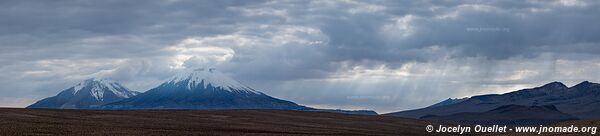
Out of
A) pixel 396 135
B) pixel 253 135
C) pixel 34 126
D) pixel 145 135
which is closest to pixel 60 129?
pixel 34 126

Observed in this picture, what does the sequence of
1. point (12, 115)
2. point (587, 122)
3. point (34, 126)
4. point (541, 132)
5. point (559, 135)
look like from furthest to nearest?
point (12, 115)
point (34, 126)
point (587, 122)
point (541, 132)
point (559, 135)

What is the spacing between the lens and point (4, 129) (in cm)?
6475

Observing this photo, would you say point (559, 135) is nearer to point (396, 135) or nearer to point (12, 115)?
point (396, 135)

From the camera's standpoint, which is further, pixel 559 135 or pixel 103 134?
pixel 103 134

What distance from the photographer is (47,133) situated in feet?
211

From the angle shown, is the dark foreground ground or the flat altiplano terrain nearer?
the dark foreground ground

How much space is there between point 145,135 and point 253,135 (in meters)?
12.4

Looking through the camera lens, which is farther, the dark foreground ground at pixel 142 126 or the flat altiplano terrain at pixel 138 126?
the flat altiplano terrain at pixel 138 126

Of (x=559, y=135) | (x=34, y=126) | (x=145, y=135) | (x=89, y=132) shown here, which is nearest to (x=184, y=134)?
(x=145, y=135)

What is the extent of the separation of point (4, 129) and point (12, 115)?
26562 mm

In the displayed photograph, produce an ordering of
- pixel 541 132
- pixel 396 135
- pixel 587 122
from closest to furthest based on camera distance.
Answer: pixel 541 132 → pixel 587 122 → pixel 396 135

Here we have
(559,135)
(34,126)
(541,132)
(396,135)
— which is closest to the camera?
(559,135)

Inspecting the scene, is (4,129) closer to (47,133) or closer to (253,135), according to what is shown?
(47,133)

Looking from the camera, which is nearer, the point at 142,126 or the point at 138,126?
the point at 138,126
